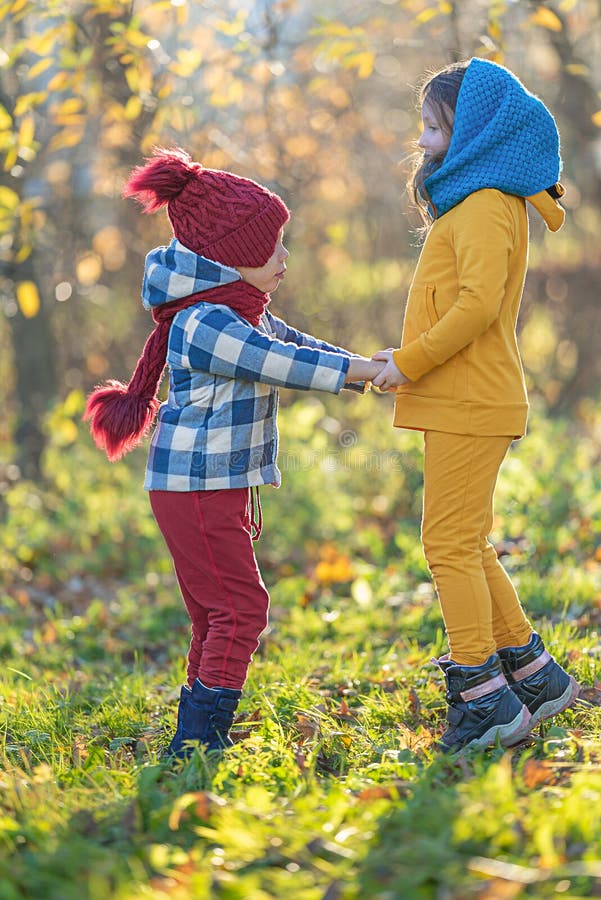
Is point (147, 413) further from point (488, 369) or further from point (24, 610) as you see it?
point (24, 610)

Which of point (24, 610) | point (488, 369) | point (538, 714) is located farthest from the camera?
point (24, 610)

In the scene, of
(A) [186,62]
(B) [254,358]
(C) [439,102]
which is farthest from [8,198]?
(C) [439,102]

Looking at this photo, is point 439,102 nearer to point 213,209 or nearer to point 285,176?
point 213,209

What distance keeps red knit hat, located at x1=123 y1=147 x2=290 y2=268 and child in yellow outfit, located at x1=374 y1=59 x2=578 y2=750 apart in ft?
1.56

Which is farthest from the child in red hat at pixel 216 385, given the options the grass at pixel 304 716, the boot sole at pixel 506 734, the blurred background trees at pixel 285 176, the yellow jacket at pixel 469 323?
the blurred background trees at pixel 285 176

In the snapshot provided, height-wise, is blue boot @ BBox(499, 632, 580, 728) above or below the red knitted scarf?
below

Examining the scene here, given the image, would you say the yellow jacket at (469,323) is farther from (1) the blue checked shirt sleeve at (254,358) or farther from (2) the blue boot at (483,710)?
(2) the blue boot at (483,710)

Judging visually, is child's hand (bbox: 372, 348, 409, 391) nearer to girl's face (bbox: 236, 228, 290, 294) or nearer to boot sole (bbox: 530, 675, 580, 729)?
girl's face (bbox: 236, 228, 290, 294)

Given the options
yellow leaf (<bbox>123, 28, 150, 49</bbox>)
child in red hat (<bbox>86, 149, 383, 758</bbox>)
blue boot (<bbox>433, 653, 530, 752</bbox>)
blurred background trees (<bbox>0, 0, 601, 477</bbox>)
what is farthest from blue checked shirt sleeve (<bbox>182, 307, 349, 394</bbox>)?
blurred background trees (<bbox>0, 0, 601, 477</bbox>)

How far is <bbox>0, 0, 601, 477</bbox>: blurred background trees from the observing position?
6133 mm

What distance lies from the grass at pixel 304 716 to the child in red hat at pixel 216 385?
31cm

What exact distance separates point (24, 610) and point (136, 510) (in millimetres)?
1194

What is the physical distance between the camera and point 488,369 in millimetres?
2871

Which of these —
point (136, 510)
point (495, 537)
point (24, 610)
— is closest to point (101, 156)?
point (136, 510)
